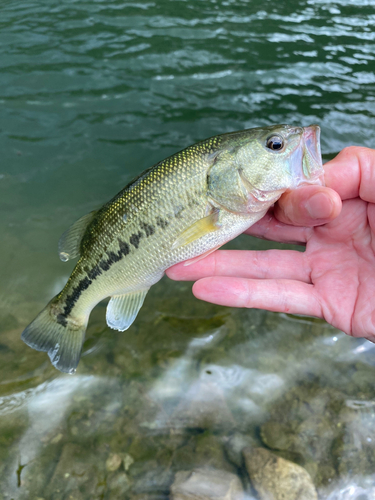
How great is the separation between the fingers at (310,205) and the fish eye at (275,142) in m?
0.38

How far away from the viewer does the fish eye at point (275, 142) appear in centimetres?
274

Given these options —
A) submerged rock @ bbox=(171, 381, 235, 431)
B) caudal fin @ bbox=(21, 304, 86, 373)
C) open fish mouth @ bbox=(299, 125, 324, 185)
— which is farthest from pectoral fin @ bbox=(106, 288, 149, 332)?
open fish mouth @ bbox=(299, 125, 324, 185)

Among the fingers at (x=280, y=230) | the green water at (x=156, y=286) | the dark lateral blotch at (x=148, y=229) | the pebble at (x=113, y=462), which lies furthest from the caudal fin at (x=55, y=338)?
the fingers at (x=280, y=230)

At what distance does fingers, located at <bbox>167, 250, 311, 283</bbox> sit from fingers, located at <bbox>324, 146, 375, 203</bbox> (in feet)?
2.50

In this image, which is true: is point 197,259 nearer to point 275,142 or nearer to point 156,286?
point 275,142

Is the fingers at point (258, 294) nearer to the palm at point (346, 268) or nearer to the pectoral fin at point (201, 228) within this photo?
the palm at point (346, 268)

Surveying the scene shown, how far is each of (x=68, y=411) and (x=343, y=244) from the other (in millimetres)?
3246

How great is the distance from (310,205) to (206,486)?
2599 millimetres

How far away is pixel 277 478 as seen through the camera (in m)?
3.04

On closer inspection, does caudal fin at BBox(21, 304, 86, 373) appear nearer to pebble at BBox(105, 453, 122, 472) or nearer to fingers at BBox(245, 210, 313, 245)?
pebble at BBox(105, 453, 122, 472)

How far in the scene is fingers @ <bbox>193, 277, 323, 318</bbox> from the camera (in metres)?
2.91

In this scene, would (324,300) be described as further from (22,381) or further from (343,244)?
(22,381)

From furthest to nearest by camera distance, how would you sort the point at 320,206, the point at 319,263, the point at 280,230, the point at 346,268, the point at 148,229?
the point at 280,230, the point at 319,263, the point at 346,268, the point at 148,229, the point at 320,206

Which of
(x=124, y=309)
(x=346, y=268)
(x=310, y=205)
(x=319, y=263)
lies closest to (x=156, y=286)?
(x=124, y=309)
